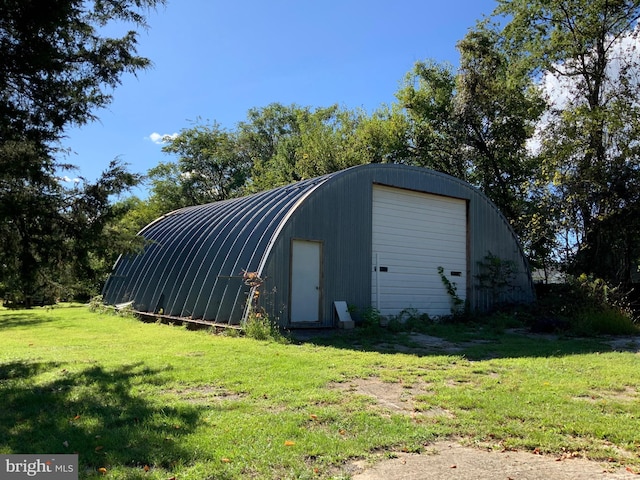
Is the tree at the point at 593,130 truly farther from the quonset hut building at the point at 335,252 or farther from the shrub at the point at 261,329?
the shrub at the point at 261,329

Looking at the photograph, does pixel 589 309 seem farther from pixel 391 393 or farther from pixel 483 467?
pixel 483 467

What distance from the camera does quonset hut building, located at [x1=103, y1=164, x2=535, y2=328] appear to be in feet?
40.9

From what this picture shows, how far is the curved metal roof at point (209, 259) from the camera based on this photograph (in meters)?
12.6

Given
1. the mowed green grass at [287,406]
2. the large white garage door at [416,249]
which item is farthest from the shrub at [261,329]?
the large white garage door at [416,249]

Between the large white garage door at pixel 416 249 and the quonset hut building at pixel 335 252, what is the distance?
0.03m

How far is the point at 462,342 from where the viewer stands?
1108cm

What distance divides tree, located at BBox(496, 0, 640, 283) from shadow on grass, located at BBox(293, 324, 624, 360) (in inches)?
298

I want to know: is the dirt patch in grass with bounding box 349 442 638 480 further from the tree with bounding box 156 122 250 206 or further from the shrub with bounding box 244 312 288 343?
the tree with bounding box 156 122 250 206

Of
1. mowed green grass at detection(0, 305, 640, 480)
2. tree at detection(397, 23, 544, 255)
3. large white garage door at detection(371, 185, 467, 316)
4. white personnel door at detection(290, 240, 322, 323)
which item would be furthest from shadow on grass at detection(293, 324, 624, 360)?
tree at detection(397, 23, 544, 255)

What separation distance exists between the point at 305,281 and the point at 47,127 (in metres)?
6.79

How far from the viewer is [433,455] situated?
3.96 meters

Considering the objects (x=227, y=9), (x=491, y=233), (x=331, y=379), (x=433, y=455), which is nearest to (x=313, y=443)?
(x=433, y=455)

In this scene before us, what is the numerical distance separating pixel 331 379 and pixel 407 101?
82.1 feet

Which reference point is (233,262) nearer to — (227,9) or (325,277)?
(325,277)
